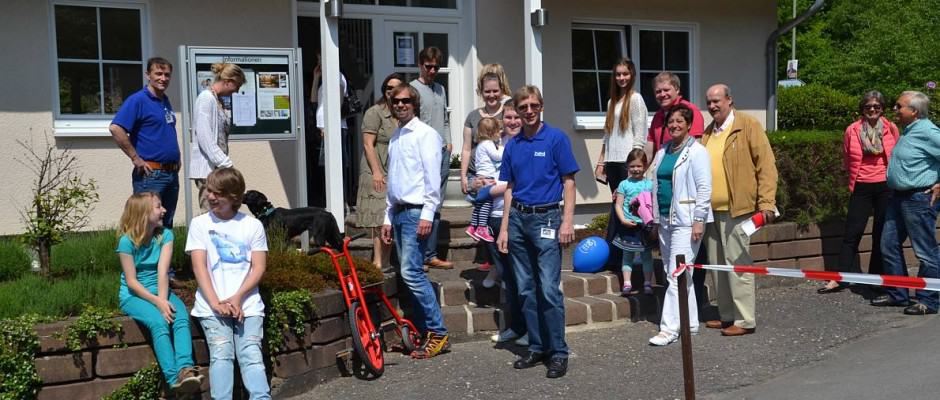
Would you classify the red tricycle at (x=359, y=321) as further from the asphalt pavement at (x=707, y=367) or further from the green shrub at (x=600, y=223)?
the green shrub at (x=600, y=223)

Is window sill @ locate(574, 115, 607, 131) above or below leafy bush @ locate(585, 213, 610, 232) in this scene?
above

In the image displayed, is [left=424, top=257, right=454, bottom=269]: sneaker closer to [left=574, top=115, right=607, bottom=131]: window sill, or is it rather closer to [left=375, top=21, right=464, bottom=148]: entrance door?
[left=375, top=21, right=464, bottom=148]: entrance door

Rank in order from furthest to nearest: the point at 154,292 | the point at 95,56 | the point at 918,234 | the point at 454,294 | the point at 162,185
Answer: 1. the point at 95,56
2. the point at 918,234
3. the point at 454,294
4. the point at 162,185
5. the point at 154,292

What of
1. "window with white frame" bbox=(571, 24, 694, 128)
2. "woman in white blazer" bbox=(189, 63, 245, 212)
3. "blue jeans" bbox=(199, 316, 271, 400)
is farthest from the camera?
"window with white frame" bbox=(571, 24, 694, 128)

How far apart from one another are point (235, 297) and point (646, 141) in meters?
4.22

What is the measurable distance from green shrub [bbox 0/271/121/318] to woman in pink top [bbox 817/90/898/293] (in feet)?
21.0

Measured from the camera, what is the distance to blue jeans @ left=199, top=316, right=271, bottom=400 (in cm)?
552

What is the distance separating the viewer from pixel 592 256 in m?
8.43

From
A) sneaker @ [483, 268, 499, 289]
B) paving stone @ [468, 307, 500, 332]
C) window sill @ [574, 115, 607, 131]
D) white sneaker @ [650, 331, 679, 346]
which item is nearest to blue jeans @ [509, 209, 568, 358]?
paving stone @ [468, 307, 500, 332]

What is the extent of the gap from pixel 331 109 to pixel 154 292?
3465mm

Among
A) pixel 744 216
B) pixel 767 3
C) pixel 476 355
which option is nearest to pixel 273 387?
pixel 476 355

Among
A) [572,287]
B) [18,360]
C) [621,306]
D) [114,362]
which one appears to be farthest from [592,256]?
[18,360]

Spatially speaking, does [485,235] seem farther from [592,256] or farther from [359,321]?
[359,321]

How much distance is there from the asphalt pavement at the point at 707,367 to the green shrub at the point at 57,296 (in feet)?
4.62
